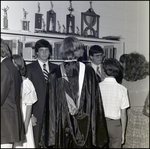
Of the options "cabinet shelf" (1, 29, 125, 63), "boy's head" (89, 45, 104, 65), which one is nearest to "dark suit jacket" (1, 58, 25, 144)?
"cabinet shelf" (1, 29, 125, 63)

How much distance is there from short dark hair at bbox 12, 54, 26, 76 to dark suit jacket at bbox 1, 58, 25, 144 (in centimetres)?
16

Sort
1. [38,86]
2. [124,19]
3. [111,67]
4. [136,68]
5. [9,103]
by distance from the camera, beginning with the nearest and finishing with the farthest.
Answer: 1. [9,103]
2. [38,86]
3. [111,67]
4. [136,68]
5. [124,19]

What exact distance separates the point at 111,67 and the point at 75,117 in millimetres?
578

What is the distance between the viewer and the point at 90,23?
2.72 meters

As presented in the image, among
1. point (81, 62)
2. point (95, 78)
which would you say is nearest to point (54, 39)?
point (81, 62)

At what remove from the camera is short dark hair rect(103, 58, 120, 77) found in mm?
2531

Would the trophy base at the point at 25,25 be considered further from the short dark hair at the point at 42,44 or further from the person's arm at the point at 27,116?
the person's arm at the point at 27,116

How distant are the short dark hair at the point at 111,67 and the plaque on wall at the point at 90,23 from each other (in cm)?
30

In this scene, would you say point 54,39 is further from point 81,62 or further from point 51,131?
point 51,131

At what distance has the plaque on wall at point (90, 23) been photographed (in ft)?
8.83

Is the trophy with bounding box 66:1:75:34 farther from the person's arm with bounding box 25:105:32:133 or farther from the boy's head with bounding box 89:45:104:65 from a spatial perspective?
the person's arm with bounding box 25:105:32:133

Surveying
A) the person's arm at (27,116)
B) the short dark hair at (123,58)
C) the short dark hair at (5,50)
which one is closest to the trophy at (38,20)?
the short dark hair at (5,50)

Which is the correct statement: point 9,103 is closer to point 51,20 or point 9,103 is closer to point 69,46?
point 69,46

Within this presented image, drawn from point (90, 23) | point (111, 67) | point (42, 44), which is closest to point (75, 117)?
point (111, 67)
